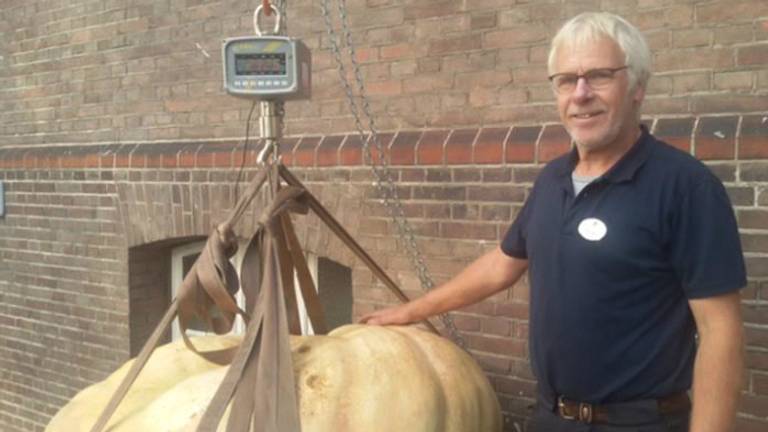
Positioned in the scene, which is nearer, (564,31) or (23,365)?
(564,31)

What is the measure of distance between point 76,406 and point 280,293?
82 cm

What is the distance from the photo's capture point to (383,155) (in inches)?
159

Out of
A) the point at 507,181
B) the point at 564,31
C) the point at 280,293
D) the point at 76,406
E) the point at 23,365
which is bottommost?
the point at 23,365

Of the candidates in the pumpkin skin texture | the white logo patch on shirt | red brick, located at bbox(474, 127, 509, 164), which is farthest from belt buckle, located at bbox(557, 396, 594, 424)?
red brick, located at bbox(474, 127, 509, 164)

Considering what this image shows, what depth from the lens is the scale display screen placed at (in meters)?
2.84

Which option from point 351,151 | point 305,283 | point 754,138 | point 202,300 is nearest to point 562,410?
point 305,283

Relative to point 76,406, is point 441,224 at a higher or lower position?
higher

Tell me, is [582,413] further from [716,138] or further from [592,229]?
[716,138]

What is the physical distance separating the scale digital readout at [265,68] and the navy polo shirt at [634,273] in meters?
0.93

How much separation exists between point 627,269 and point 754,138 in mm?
1021

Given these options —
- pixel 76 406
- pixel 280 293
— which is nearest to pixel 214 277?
pixel 280 293

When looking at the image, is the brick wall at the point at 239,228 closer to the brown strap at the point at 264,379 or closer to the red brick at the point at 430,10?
the red brick at the point at 430,10

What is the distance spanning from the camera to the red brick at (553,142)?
11.3 ft

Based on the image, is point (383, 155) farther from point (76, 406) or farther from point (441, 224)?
point (76, 406)
